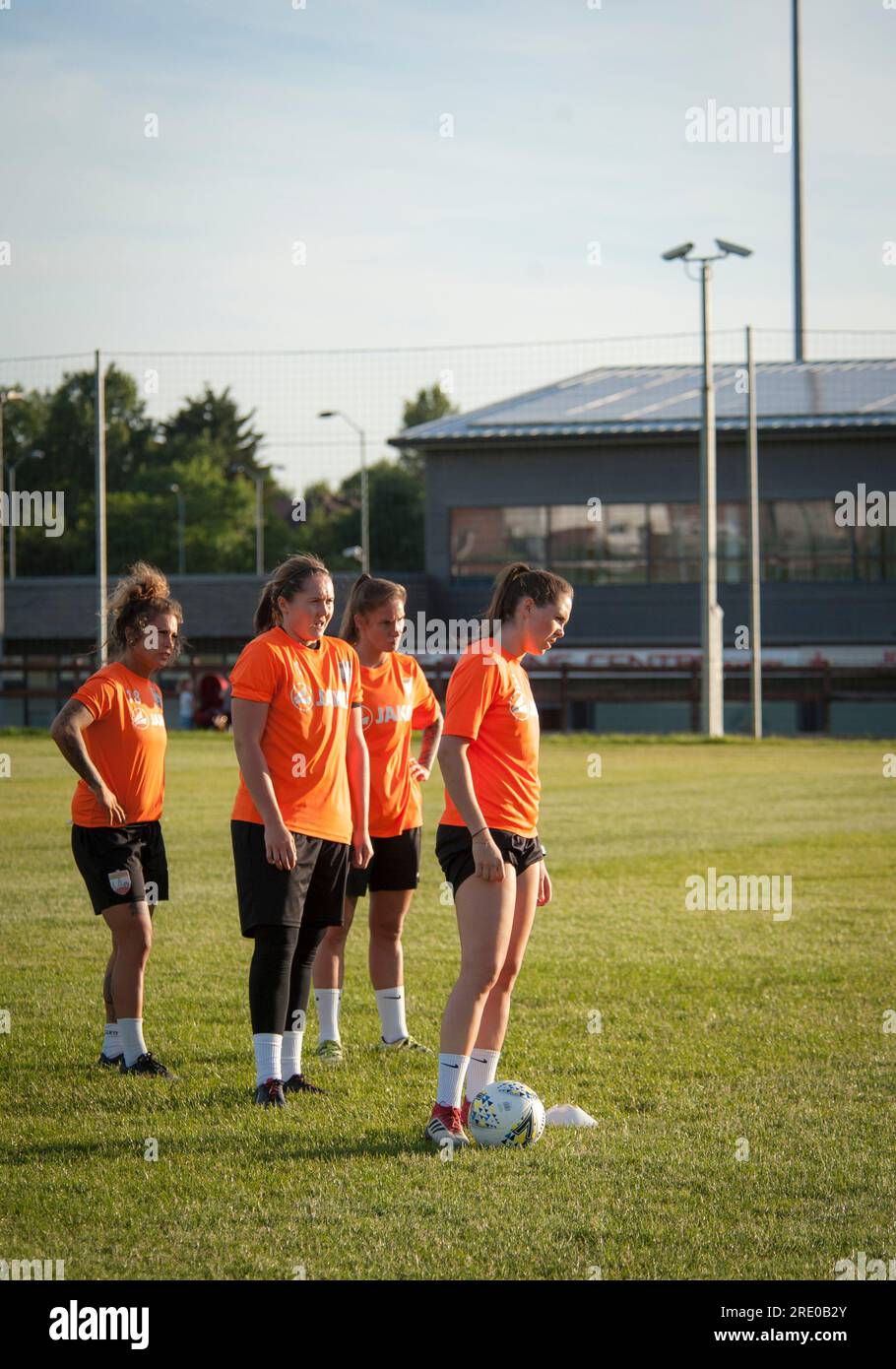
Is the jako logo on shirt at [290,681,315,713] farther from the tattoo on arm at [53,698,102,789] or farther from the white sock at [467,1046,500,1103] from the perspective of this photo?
the white sock at [467,1046,500,1103]

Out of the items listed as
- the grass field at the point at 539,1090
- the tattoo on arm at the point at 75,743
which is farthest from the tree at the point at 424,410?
the tattoo on arm at the point at 75,743

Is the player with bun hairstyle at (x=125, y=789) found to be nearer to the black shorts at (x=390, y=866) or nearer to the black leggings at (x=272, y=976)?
the black leggings at (x=272, y=976)

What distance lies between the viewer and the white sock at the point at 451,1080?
5445 mm

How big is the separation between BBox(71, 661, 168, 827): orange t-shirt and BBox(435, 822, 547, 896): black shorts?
5.28 feet

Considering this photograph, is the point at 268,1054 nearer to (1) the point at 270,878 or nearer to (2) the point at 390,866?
(1) the point at 270,878

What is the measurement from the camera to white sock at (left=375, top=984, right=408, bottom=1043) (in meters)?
7.03

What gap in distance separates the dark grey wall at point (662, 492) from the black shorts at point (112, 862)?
3336 cm

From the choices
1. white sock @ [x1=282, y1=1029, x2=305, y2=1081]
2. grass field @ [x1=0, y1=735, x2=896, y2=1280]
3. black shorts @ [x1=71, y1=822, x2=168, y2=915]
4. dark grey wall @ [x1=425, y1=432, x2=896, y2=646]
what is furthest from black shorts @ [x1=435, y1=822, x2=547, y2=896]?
dark grey wall @ [x1=425, y1=432, x2=896, y2=646]

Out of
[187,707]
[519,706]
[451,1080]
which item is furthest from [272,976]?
[187,707]

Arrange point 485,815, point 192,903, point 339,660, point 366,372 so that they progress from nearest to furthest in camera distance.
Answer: point 485,815
point 339,660
point 192,903
point 366,372
